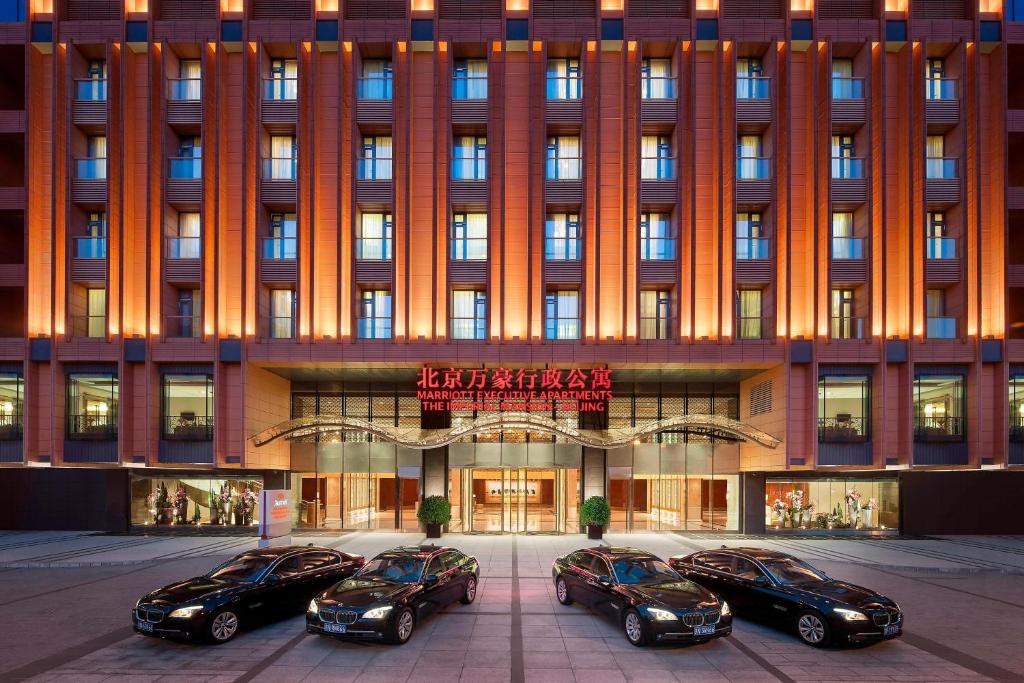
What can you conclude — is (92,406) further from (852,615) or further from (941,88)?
(941,88)

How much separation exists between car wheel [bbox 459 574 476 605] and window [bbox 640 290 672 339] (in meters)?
15.7

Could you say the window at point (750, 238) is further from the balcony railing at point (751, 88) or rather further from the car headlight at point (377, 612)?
the car headlight at point (377, 612)

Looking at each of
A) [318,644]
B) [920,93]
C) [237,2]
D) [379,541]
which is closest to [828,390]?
[920,93]

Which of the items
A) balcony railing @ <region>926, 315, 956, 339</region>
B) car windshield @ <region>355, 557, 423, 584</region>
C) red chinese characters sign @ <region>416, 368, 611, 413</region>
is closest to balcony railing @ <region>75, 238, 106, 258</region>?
red chinese characters sign @ <region>416, 368, 611, 413</region>

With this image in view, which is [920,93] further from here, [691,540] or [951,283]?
[691,540]

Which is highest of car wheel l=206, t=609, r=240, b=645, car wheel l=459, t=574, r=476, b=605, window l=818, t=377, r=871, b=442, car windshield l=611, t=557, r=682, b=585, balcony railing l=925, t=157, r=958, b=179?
balcony railing l=925, t=157, r=958, b=179

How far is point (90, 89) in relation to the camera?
29.8 meters

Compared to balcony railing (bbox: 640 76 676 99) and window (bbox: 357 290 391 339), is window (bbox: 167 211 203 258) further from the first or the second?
balcony railing (bbox: 640 76 676 99)

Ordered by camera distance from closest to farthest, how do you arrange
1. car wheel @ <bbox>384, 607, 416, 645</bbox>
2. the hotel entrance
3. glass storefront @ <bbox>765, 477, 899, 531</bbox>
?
1. car wheel @ <bbox>384, 607, 416, 645</bbox>
2. glass storefront @ <bbox>765, 477, 899, 531</bbox>
3. the hotel entrance

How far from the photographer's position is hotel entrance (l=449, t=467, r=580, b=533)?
31.1 meters

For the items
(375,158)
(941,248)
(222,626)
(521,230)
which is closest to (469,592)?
(222,626)

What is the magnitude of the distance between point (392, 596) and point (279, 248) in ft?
66.6

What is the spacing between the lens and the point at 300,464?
106 feet

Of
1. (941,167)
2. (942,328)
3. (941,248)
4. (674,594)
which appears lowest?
(674,594)
